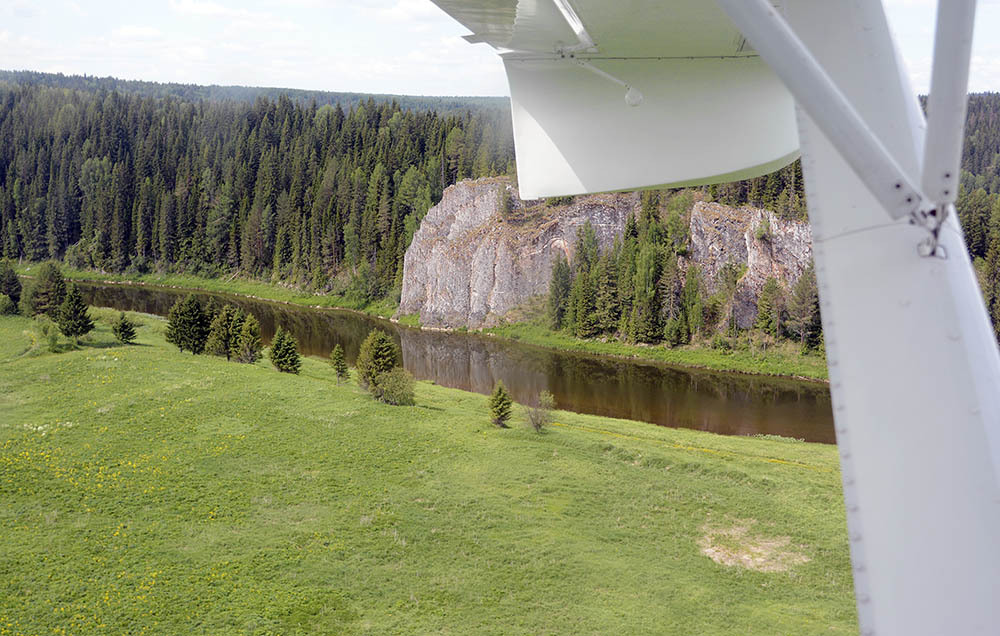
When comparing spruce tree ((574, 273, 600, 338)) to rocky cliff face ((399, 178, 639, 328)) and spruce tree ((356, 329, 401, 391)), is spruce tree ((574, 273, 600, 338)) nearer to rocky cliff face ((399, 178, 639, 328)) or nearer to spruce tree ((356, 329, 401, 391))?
rocky cliff face ((399, 178, 639, 328))

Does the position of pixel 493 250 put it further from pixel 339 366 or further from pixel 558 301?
pixel 339 366

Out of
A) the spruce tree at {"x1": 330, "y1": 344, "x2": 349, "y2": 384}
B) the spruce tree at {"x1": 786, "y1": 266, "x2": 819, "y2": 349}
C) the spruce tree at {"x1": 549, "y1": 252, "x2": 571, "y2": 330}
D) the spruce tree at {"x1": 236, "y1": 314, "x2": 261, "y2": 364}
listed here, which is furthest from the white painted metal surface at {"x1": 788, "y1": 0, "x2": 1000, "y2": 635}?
the spruce tree at {"x1": 549, "y1": 252, "x2": 571, "y2": 330}

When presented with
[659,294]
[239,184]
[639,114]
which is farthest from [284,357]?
[239,184]

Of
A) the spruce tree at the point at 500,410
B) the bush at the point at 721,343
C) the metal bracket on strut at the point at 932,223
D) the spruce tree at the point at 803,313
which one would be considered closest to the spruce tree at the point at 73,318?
the spruce tree at the point at 500,410

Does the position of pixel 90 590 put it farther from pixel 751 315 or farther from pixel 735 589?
pixel 751 315

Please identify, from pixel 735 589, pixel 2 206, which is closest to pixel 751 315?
pixel 735 589

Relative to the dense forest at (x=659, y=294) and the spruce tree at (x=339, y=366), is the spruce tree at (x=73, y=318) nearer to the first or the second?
the spruce tree at (x=339, y=366)
